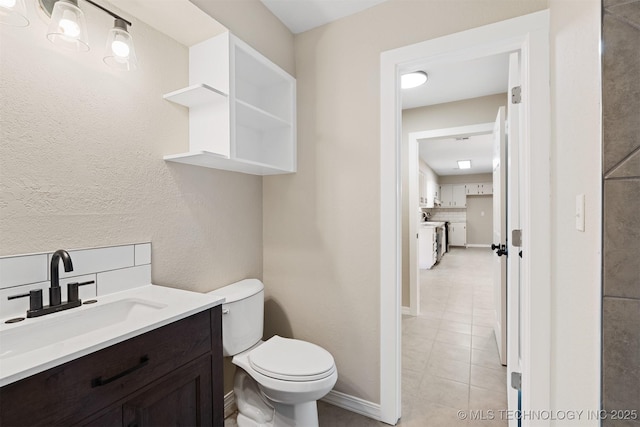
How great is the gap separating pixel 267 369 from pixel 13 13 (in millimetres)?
1606

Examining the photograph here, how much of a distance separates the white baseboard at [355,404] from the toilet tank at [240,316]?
65 cm

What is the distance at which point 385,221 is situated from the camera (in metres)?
1.67

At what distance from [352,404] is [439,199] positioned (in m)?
8.86

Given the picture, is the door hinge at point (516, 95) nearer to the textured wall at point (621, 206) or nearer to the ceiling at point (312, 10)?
the textured wall at point (621, 206)

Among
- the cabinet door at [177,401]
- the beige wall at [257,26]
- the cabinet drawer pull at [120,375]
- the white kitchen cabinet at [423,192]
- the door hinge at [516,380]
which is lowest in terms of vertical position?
the door hinge at [516,380]

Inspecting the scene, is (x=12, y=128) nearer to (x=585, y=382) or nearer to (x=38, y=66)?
(x=38, y=66)

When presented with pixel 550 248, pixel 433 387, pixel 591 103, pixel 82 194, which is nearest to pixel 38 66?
pixel 82 194

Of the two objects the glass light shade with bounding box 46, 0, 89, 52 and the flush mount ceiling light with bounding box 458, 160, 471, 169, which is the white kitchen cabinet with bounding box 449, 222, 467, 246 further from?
the glass light shade with bounding box 46, 0, 89, 52

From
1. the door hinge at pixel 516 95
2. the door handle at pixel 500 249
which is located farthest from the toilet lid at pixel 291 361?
the door hinge at pixel 516 95

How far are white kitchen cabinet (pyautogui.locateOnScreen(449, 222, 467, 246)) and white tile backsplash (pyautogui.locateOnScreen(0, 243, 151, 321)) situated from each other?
9836mm

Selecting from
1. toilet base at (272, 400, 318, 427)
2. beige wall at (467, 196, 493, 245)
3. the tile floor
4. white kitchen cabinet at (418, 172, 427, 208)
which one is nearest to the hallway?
the tile floor

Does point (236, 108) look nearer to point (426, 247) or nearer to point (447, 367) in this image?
point (447, 367)

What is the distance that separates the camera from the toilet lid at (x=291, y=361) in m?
1.33

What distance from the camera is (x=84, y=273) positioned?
44.5 inches
